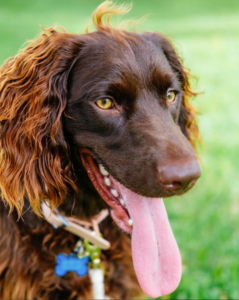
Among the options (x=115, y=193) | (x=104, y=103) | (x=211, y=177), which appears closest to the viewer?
(x=104, y=103)

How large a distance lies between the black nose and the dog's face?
0.02 meters

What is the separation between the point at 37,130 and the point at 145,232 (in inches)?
35.5

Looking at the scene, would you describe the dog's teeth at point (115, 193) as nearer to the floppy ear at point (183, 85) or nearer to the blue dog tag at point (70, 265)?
the blue dog tag at point (70, 265)

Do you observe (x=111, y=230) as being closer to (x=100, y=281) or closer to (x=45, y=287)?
(x=100, y=281)

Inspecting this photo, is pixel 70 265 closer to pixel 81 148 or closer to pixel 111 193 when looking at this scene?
pixel 111 193

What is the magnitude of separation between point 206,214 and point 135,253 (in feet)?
6.20

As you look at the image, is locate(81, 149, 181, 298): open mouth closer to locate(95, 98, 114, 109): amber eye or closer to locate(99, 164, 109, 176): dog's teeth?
locate(99, 164, 109, 176): dog's teeth

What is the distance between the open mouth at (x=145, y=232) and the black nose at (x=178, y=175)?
18.2 inches

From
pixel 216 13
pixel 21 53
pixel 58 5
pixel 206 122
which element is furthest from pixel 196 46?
pixel 58 5

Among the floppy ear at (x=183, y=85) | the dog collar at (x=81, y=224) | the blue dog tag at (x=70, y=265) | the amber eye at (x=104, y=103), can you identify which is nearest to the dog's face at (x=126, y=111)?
the amber eye at (x=104, y=103)

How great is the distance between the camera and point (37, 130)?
7.88 ft

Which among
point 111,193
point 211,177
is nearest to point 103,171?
point 111,193

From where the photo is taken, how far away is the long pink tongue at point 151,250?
2.43 m

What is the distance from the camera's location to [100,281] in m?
2.73
